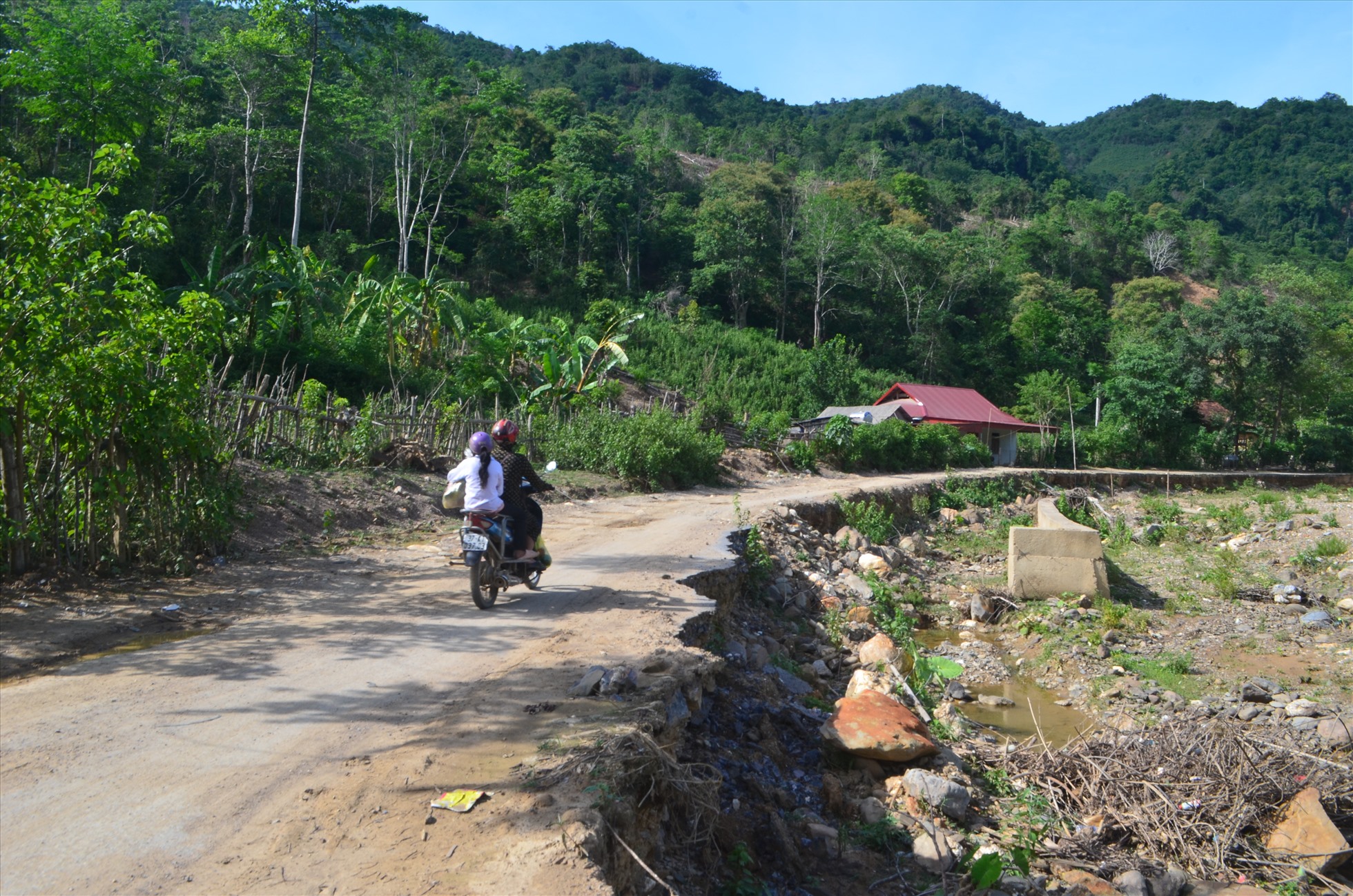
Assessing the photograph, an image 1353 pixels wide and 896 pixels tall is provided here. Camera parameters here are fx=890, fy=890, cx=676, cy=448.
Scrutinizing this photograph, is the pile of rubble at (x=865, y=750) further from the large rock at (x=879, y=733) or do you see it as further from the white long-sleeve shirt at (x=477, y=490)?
the white long-sleeve shirt at (x=477, y=490)

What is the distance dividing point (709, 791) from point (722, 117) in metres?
109

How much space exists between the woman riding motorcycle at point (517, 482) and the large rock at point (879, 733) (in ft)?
9.46

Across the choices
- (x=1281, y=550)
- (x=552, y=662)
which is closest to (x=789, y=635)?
(x=552, y=662)

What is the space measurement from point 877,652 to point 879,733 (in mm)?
2914

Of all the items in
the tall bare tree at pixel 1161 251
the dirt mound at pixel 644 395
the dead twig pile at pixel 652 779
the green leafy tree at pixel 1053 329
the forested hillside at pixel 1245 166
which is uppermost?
the forested hillside at pixel 1245 166

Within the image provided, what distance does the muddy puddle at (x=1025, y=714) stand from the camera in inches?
334

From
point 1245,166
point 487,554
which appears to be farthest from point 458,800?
point 1245,166

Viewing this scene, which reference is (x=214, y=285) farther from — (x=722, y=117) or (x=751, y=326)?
(x=722, y=117)

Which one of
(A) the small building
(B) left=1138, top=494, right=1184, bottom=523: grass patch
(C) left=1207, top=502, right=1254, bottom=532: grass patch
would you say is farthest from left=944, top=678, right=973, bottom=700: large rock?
(A) the small building

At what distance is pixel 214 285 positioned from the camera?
1827 cm

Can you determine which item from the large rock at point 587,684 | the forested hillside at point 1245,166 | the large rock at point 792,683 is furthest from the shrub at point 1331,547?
the forested hillside at point 1245,166

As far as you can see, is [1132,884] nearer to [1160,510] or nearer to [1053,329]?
[1160,510]

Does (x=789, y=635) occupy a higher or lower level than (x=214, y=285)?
lower

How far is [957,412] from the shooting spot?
127ft
